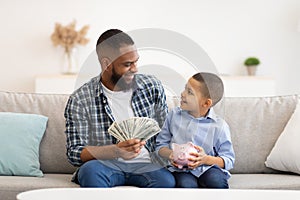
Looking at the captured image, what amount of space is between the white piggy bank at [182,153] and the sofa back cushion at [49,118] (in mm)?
638

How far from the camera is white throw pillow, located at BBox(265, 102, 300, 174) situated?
303cm

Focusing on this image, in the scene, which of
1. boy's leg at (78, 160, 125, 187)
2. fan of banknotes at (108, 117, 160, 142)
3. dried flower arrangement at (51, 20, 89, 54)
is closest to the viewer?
fan of banknotes at (108, 117, 160, 142)

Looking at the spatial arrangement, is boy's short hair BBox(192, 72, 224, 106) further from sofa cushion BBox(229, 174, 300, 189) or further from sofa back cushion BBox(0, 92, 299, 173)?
sofa cushion BBox(229, 174, 300, 189)

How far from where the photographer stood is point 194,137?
276 cm

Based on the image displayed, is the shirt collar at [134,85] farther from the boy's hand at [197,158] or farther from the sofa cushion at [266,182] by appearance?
the sofa cushion at [266,182]

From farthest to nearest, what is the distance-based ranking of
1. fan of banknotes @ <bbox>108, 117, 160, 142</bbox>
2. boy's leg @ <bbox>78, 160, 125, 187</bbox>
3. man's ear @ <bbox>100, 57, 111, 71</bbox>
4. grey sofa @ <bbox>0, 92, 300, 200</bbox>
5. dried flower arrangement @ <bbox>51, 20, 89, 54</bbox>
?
dried flower arrangement @ <bbox>51, 20, 89, 54</bbox>
grey sofa @ <bbox>0, 92, 300, 200</bbox>
man's ear @ <bbox>100, 57, 111, 71</bbox>
boy's leg @ <bbox>78, 160, 125, 187</bbox>
fan of banknotes @ <bbox>108, 117, 160, 142</bbox>

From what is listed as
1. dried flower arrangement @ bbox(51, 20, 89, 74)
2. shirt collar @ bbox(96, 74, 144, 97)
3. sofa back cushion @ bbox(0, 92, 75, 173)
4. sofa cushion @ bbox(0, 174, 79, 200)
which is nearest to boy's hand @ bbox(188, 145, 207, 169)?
shirt collar @ bbox(96, 74, 144, 97)

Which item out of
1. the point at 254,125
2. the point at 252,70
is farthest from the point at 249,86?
the point at 254,125

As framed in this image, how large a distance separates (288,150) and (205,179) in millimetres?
550

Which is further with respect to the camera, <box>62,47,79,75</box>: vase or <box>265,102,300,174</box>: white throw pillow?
<box>62,47,79,75</box>: vase

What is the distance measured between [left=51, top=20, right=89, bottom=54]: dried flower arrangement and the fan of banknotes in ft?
9.96

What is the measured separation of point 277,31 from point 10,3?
2.37 metres

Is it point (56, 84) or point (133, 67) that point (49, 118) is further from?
point (56, 84)

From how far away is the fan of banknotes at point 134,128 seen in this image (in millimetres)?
2529
